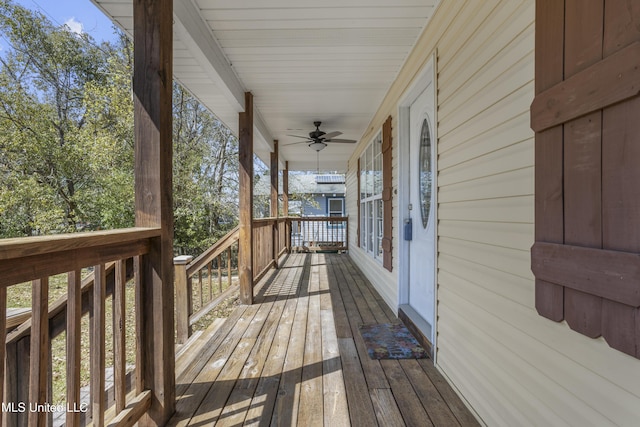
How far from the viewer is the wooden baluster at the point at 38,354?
1.02m

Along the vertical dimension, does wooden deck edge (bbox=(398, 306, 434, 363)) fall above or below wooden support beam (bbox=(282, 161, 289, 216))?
below

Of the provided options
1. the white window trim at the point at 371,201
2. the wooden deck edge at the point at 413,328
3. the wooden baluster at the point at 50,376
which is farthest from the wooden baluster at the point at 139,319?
the white window trim at the point at 371,201

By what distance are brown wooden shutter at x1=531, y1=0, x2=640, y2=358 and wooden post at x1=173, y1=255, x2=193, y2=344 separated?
264cm

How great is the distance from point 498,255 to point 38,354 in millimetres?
1885

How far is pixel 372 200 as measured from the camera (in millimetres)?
4918

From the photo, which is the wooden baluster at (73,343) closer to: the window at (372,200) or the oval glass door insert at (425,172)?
the oval glass door insert at (425,172)

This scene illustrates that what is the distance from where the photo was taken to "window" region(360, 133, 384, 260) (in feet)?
14.3

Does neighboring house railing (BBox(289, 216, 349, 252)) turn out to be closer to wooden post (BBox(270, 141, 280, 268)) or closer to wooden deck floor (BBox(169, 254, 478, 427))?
wooden post (BBox(270, 141, 280, 268))

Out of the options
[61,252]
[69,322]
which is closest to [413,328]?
[69,322]

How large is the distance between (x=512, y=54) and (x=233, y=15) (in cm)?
189

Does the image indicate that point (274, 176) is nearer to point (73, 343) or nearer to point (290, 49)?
point (290, 49)

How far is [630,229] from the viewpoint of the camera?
0.83 metres

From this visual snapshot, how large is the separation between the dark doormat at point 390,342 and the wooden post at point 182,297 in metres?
1.62

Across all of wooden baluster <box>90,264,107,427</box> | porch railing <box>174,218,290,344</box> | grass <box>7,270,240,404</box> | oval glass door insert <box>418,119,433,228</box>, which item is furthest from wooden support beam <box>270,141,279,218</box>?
wooden baluster <box>90,264,107,427</box>
